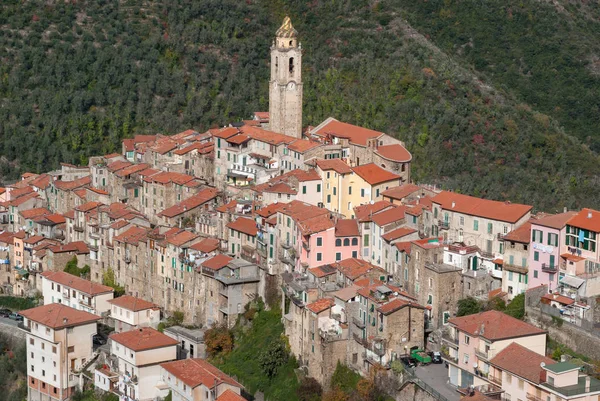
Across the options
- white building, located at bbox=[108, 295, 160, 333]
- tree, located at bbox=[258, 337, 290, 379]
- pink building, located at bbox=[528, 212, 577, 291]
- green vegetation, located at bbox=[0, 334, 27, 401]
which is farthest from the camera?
green vegetation, located at bbox=[0, 334, 27, 401]

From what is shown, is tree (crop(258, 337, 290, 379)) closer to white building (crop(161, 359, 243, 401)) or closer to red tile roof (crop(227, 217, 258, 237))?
white building (crop(161, 359, 243, 401))

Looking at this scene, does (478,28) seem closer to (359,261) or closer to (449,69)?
(449,69)

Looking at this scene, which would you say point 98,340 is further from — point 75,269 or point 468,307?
point 468,307

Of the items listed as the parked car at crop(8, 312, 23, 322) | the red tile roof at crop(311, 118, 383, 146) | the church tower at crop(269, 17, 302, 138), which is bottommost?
the parked car at crop(8, 312, 23, 322)

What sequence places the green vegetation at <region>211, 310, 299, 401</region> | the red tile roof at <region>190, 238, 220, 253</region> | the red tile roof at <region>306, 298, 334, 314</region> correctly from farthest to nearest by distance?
the red tile roof at <region>190, 238, 220, 253</region> → the green vegetation at <region>211, 310, 299, 401</region> → the red tile roof at <region>306, 298, 334, 314</region>

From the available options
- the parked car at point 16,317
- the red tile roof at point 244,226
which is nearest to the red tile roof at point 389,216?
the red tile roof at point 244,226

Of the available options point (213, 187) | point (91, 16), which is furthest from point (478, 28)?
point (213, 187)

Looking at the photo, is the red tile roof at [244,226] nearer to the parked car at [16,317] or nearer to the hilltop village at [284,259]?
the hilltop village at [284,259]

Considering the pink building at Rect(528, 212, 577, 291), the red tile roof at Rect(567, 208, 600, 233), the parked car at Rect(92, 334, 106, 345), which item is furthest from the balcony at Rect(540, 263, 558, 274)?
the parked car at Rect(92, 334, 106, 345)
